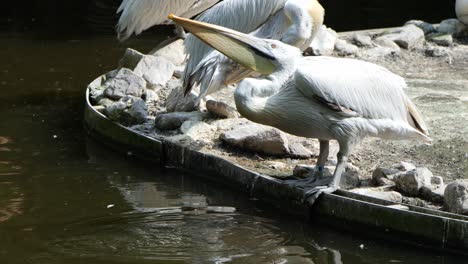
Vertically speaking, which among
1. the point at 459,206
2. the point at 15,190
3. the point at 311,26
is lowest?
the point at 15,190

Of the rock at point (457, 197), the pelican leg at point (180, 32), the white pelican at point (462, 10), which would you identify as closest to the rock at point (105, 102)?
the pelican leg at point (180, 32)

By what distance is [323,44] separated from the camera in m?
8.82

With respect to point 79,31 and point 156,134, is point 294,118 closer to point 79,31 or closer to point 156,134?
point 156,134

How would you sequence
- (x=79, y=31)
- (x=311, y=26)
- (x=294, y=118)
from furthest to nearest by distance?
(x=79, y=31), (x=311, y=26), (x=294, y=118)

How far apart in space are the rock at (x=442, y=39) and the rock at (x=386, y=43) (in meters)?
A: 0.46

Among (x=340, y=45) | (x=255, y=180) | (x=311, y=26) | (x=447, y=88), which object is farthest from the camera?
(x=340, y=45)

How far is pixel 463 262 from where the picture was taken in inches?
185

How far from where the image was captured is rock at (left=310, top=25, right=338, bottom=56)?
8.70 m

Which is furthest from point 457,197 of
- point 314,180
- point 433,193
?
point 314,180

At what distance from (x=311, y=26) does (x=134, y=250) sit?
2.44 m

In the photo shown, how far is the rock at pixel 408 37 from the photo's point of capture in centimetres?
916

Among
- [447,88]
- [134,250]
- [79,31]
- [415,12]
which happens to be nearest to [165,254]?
[134,250]

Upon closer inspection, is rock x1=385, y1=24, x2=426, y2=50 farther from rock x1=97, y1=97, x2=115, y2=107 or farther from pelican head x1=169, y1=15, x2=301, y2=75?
pelican head x1=169, y1=15, x2=301, y2=75

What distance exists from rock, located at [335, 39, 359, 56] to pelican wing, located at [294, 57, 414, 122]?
3464mm
